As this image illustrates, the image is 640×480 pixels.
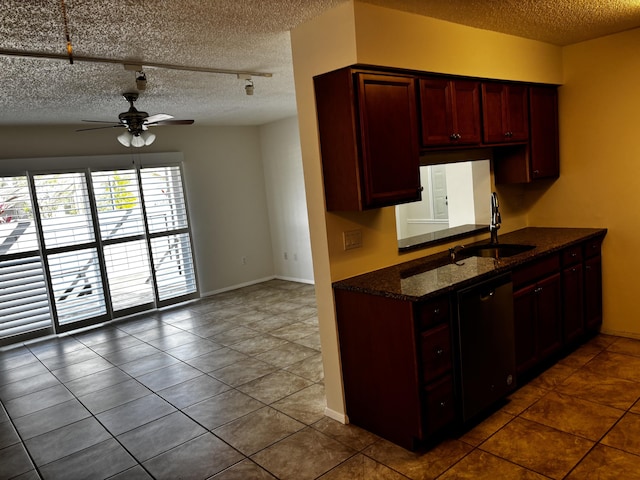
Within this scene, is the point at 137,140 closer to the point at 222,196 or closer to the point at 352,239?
the point at 352,239

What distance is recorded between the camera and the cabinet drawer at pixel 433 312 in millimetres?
2461

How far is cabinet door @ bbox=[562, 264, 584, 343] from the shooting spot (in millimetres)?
3559

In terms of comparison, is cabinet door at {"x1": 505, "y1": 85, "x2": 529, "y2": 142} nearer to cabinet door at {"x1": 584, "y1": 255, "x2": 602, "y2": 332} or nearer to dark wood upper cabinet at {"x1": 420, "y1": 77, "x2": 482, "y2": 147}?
dark wood upper cabinet at {"x1": 420, "y1": 77, "x2": 482, "y2": 147}

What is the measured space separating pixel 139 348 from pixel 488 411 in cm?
352

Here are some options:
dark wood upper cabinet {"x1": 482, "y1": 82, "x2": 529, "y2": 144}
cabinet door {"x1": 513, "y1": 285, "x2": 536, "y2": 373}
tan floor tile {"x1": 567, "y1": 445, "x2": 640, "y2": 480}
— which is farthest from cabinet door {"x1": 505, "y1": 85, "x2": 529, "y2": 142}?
tan floor tile {"x1": 567, "y1": 445, "x2": 640, "y2": 480}

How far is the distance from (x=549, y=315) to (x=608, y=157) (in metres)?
1.46

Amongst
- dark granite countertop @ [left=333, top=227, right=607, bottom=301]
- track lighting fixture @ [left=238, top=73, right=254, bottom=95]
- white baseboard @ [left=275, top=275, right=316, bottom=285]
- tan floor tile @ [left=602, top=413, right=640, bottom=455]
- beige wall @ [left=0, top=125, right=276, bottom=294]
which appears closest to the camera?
tan floor tile @ [left=602, top=413, right=640, bottom=455]

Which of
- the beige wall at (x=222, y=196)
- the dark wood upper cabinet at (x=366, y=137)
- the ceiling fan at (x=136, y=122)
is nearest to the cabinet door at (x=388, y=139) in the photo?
the dark wood upper cabinet at (x=366, y=137)

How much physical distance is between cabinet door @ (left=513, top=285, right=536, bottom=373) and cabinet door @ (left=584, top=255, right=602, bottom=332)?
884 millimetres

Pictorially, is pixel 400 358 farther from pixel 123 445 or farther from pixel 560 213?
pixel 560 213

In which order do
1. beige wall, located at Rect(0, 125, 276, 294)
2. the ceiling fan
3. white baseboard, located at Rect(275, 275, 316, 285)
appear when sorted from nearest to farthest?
the ceiling fan
beige wall, located at Rect(0, 125, 276, 294)
white baseboard, located at Rect(275, 275, 316, 285)

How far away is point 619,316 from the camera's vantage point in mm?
3957

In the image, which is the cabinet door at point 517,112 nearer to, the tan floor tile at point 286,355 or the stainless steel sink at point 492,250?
the stainless steel sink at point 492,250

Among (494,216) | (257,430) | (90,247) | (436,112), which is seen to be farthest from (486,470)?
(90,247)
